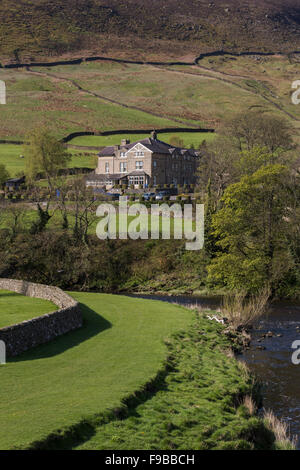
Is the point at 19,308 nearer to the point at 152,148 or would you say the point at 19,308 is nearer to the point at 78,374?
the point at 78,374

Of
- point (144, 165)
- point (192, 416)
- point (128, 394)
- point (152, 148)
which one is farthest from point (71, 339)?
point (152, 148)

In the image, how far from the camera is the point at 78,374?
74.0 feet

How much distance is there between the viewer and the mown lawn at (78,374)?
1744cm

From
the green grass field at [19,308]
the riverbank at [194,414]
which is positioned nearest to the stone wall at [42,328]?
the green grass field at [19,308]

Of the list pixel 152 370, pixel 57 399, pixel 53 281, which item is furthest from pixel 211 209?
pixel 57 399

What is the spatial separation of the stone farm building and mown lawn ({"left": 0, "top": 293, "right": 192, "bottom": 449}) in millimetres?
86237

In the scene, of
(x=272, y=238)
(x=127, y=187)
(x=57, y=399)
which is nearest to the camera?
(x=57, y=399)

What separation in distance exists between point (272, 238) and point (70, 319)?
31424mm

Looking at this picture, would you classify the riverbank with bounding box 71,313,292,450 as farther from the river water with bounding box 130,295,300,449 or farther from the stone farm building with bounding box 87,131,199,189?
the stone farm building with bounding box 87,131,199,189

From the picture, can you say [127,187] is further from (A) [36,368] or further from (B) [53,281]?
(A) [36,368]

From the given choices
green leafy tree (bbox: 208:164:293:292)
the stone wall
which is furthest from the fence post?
green leafy tree (bbox: 208:164:293:292)

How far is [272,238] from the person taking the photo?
56031 millimetres

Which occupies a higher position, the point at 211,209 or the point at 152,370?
the point at 211,209

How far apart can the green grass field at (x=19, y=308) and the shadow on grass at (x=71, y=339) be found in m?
3.06
